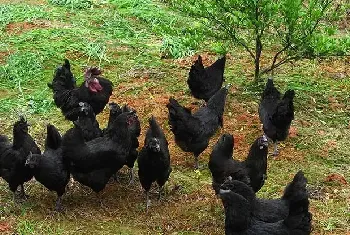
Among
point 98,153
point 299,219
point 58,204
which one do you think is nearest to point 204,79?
point 98,153

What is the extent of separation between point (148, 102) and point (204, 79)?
55.4 inches

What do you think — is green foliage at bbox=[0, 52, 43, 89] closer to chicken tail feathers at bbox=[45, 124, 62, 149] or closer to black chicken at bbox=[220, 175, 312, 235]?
chicken tail feathers at bbox=[45, 124, 62, 149]

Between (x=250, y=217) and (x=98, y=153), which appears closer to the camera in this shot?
(x=250, y=217)

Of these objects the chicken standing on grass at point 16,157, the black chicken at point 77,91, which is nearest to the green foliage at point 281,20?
the black chicken at point 77,91

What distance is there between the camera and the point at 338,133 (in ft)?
34.3

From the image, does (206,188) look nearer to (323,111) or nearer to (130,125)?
(130,125)

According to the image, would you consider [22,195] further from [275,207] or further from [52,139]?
[275,207]

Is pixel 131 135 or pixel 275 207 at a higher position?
pixel 275 207

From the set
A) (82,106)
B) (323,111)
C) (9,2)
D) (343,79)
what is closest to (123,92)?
(82,106)

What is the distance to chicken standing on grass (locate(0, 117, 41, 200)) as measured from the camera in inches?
305

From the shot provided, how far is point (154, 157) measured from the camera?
7.73 metres

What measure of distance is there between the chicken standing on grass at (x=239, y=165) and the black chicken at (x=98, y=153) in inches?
53.0

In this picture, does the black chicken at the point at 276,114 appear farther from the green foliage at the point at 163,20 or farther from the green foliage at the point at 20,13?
the green foliage at the point at 20,13

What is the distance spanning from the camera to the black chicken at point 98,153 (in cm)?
768
